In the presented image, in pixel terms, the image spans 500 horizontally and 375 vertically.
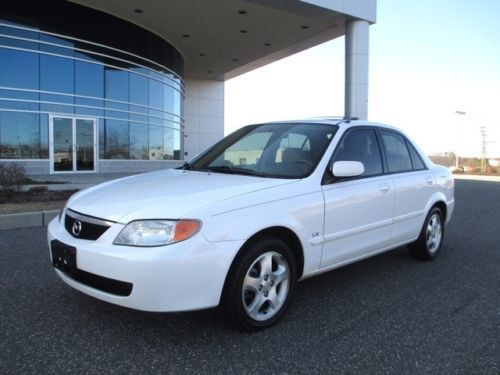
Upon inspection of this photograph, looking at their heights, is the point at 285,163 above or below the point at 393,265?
above

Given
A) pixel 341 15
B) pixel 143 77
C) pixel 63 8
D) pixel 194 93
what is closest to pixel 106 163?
pixel 143 77

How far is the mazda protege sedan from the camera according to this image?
107 inches

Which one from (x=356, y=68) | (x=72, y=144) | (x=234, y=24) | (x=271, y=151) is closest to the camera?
(x=271, y=151)

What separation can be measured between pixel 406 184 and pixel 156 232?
2930 mm

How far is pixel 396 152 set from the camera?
4.75 metres

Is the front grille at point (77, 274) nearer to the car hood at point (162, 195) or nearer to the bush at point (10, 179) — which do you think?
the car hood at point (162, 195)

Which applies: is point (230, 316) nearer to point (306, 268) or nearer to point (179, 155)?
point (306, 268)

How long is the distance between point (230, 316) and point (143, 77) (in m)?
18.0

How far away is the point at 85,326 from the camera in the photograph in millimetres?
3156

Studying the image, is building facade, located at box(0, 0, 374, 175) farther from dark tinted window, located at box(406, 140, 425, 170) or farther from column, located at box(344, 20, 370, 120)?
dark tinted window, located at box(406, 140, 425, 170)

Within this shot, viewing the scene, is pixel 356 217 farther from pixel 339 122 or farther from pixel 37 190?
pixel 37 190

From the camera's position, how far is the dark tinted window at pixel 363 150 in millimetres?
4008

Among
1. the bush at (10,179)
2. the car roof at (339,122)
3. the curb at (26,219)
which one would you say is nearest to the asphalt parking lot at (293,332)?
the car roof at (339,122)

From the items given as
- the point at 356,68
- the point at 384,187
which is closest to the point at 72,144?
the point at 356,68
